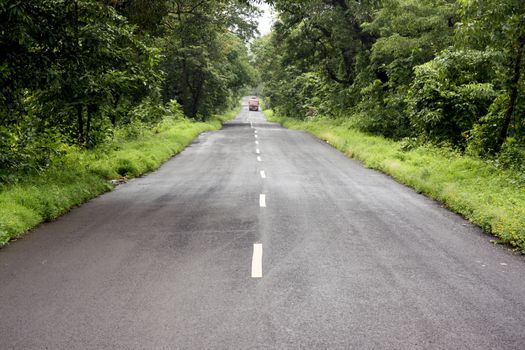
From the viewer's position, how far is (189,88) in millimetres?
44688

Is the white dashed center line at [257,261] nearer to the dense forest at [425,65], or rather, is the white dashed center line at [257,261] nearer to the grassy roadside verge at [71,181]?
Result: the grassy roadside verge at [71,181]

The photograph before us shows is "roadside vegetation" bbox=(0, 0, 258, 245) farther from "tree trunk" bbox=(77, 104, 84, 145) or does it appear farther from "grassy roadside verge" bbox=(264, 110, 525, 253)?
"grassy roadside verge" bbox=(264, 110, 525, 253)

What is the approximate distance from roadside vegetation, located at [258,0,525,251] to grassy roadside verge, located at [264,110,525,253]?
3cm

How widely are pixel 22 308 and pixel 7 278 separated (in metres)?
1.17

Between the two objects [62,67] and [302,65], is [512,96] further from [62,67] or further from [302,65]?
[302,65]

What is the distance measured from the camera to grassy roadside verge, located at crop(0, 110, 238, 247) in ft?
28.5

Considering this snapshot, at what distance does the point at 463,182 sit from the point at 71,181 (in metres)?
9.67

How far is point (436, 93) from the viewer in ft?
61.5

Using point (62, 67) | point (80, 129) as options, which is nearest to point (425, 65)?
point (80, 129)

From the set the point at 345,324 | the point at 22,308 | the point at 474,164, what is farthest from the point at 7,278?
the point at 474,164

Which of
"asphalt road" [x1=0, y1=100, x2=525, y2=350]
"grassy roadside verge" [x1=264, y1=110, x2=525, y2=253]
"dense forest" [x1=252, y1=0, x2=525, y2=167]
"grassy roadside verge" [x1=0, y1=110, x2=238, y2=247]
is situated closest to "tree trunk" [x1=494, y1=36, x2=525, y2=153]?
"dense forest" [x1=252, y1=0, x2=525, y2=167]

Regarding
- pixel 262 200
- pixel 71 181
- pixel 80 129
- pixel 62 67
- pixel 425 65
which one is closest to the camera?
pixel 62 67

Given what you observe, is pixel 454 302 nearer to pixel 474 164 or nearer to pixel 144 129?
pixel 474 164

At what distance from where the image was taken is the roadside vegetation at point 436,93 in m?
10.9
